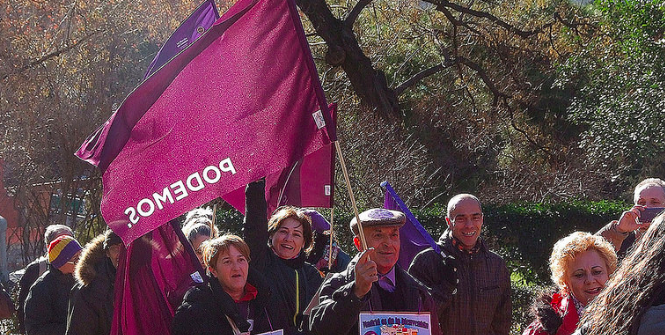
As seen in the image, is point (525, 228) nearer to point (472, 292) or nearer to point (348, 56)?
point (472, 292)

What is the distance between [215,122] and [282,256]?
1.20 m

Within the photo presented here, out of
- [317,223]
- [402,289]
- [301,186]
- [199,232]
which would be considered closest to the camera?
[402,289]

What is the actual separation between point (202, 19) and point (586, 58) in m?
11.7

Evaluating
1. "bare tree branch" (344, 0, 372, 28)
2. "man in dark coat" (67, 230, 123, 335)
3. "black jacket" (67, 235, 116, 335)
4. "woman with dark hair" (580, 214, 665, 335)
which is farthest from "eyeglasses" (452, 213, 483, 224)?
"bare tree branch" (344, 0, 372, 28)

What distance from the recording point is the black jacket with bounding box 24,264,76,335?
6609 mm

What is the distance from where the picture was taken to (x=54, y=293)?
6.68 meters

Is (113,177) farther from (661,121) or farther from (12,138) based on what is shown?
(12,138)

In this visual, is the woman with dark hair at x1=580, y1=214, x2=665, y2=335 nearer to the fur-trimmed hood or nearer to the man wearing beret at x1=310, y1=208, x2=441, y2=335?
the man wearing beret at x1=310, y1=208, x2=441, y2=335


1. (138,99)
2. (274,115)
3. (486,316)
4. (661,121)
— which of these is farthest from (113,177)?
(661,121)

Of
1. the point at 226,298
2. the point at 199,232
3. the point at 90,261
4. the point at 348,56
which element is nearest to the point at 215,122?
the point at 226,298

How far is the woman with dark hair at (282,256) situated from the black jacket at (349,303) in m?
0.69

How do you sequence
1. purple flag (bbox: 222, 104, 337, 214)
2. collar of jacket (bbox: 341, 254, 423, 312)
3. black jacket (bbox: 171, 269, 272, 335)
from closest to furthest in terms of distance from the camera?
collar of jacket (bbox: 341, 254, 423, 312) < black jacket (bbox: 171, 269, 272, 335) < purple flag (bbox: 222, 104, 337, 214)

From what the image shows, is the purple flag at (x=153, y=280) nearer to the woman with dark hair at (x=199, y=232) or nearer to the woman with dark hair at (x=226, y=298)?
the woman with dark hair at (x=226, y=298)

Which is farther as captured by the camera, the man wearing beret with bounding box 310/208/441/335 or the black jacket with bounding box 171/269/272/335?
the black jacket with bounding box 171/269/272/335
